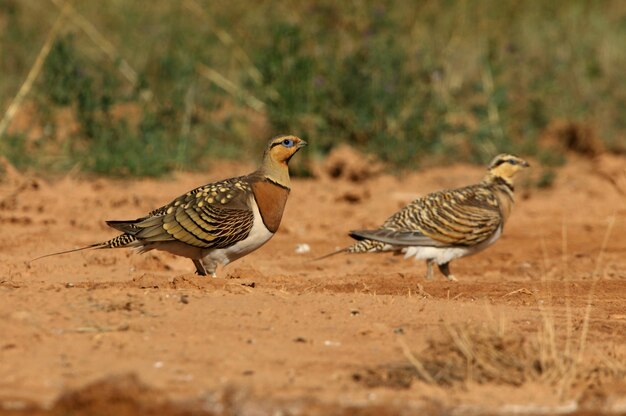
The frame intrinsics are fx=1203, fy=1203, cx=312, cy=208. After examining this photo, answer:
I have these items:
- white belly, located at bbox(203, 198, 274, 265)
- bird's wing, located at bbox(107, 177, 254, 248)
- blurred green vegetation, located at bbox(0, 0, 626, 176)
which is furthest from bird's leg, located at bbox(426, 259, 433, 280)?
blurred green vegetation, located at bbox(0, 0, 626, 176)

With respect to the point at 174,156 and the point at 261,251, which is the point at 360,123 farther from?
the point at 261,251

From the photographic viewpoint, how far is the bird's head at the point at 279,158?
29.9 feet

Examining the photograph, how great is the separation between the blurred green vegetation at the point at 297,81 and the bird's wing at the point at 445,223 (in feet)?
13.9

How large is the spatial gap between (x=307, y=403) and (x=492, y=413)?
80 cm

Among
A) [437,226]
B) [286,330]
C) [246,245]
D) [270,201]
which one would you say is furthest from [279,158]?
[286,330]

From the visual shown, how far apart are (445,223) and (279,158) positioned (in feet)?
4.94

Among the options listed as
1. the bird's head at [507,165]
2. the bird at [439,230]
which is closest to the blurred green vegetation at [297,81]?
the bird's head at [507,165]

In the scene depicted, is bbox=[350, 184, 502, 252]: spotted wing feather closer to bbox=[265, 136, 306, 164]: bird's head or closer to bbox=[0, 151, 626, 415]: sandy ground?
bbox=[0, 151, 626, 415]: sandy ground

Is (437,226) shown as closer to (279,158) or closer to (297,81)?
(279,158)

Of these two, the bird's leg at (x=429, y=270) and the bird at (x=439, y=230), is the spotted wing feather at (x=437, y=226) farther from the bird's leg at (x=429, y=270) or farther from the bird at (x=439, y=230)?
the bird's leg at (x=429, y=270)

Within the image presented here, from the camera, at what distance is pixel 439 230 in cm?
968

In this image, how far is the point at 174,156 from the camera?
1379 cm

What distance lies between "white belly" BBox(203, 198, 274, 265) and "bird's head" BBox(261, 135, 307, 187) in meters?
0.47

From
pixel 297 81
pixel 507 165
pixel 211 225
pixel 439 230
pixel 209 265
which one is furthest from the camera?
pixel 297 81
